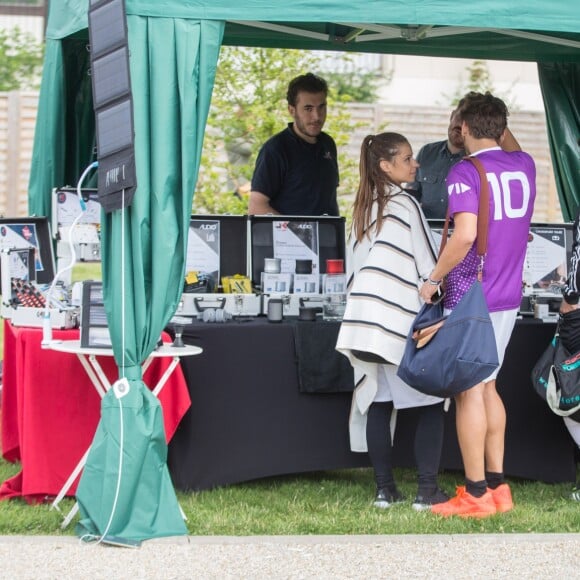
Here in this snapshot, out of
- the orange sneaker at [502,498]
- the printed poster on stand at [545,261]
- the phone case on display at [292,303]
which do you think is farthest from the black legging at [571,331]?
the phone case on display at [292,303]

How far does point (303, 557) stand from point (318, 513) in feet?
2.51

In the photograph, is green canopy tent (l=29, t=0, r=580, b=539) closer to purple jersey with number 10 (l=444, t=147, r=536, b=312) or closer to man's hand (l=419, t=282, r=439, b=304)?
purple jersey with number 10 (l=444, t=147, r=536, b=312)

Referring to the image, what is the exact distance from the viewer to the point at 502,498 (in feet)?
16.5

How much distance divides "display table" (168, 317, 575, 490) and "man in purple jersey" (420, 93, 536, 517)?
62 cm

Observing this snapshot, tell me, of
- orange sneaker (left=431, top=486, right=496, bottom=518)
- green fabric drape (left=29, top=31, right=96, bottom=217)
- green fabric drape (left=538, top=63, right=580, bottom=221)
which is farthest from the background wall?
orange sneaker (left=431, top=486, right=496, bottom=518)

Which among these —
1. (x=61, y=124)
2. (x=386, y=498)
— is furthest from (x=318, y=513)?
(x=61, y=124)

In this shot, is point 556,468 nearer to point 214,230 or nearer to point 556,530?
point 556,530

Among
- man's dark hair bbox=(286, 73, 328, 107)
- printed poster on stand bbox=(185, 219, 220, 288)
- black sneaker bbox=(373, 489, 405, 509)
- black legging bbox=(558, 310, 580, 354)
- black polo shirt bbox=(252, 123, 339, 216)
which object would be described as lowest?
black sneaker bbox=(373, 489, 405, 509)

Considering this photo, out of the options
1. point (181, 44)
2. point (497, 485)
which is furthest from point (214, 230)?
point (497, 485)

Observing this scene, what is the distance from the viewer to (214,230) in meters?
5.80

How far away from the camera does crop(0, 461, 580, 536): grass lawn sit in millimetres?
4711

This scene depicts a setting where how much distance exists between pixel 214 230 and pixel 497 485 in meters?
1.83

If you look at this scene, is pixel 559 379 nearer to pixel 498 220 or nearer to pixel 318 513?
pixel 498 220

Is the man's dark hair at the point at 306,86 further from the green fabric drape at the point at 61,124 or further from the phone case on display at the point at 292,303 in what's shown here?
the phone case on display at the point at 292,303
